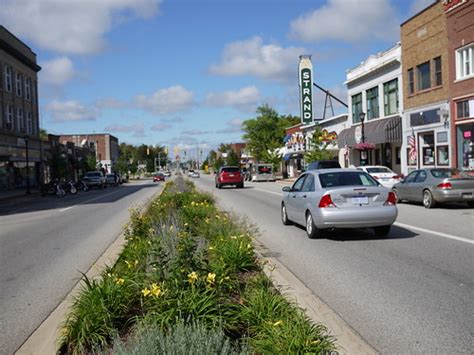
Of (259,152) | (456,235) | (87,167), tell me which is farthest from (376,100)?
(87,167)

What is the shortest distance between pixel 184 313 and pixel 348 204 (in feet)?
22.8

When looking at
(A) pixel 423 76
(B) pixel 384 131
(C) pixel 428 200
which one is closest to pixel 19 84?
(B) pixel 384 131

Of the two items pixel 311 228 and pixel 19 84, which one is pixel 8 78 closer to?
pixel 19 84

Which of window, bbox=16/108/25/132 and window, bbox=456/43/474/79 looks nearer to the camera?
window, bbox=456/43/474/79

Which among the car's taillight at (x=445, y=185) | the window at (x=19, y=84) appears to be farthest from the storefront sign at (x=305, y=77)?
the car's taillight at (x=445, y=185)

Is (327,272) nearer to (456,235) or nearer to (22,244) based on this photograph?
(456,235)

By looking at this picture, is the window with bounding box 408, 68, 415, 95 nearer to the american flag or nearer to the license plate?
the american flag

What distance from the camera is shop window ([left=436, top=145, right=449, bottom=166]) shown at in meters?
30.0

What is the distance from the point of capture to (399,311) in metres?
6.04

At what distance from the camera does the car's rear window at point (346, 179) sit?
11703 millimetres

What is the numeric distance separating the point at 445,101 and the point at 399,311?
26.1 meters

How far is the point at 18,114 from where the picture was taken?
52.1 m

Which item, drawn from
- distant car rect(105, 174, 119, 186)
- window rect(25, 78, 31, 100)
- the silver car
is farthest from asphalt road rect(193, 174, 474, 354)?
distant car rect(105, 174, 119, 186)

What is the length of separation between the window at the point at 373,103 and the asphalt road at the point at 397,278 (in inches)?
1070
